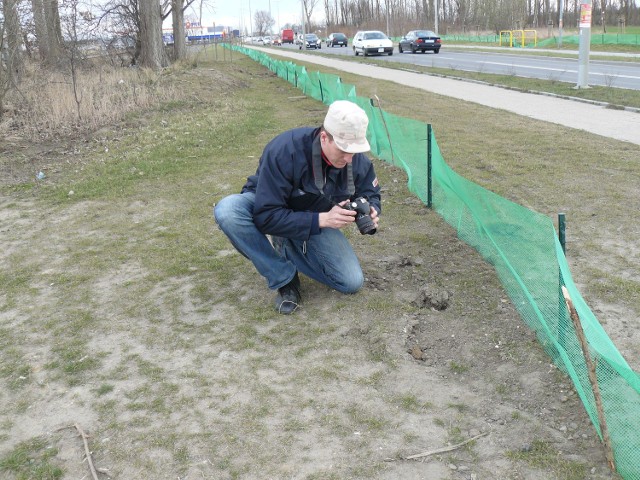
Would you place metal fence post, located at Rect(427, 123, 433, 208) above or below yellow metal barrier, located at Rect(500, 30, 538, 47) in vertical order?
below

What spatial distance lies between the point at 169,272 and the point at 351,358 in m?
2.00

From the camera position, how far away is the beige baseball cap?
11.5 ft

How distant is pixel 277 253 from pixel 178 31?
27.9m

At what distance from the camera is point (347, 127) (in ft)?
11.5

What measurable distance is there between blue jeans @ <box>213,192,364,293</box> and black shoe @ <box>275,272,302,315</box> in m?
0.05

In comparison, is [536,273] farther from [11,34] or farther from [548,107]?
[11,34]

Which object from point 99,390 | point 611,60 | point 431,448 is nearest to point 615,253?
point 431,448

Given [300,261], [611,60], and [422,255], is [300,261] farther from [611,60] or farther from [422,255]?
[611,60]

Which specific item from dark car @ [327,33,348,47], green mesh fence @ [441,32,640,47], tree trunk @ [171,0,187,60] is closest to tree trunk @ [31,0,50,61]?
tree trunk @ [171,0,187,60]

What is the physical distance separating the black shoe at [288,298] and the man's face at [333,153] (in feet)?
2.94

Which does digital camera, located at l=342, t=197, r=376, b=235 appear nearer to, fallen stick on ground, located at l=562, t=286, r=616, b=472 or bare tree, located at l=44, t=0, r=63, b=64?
fallen stick on ground, located at l=562, t=286, r=616, b=472

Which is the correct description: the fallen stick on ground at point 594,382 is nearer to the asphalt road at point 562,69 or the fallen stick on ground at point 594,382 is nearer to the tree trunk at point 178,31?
the asphalt road at point 562,69

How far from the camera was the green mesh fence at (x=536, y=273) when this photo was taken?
8.21ft

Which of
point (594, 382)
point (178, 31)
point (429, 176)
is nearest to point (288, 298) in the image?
point (594, 382)
